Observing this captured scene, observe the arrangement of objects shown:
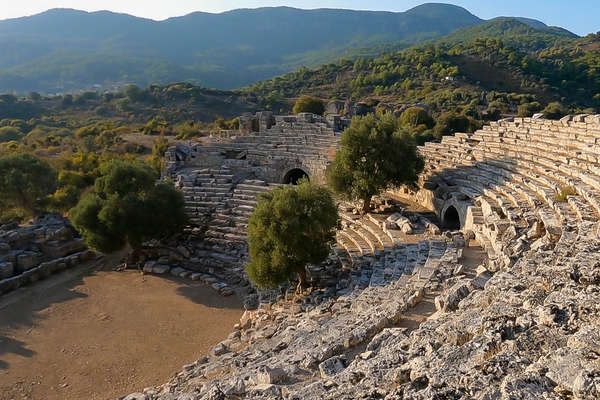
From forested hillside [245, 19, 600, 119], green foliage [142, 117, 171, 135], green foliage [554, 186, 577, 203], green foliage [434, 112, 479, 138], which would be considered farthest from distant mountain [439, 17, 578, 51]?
green foliage [554, 186, 577, 203]

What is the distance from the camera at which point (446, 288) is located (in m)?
10.1

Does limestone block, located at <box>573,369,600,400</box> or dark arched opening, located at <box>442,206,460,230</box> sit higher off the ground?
limestone block, located at <box>573,369,600,400</box>

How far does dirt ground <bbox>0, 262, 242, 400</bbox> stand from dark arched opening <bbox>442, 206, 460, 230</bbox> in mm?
8314

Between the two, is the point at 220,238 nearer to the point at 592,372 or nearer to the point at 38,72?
the point at 592,372

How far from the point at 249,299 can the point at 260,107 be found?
46.8 metres

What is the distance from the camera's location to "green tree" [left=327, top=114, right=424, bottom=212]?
17.0 m

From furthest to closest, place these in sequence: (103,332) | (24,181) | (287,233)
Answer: (24,181) < (103,332) < (287,233)

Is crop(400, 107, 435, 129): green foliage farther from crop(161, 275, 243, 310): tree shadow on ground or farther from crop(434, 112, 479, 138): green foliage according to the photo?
crop(161, 275, 243, 310): tree shadow on ground

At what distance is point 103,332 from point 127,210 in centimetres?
514

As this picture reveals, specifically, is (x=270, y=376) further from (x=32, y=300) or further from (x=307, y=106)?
(x=307, y=106)

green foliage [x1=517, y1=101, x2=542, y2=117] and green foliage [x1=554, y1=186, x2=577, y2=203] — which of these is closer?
green foliage [x1=554, y1=186, x2=577, y2=203]

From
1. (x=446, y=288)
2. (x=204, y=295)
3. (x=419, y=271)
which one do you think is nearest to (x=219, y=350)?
(x=204, y=295)

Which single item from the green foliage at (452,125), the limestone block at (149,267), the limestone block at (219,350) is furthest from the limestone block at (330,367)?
the green foliage at (452,125)

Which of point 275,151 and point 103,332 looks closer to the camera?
point 103,332
